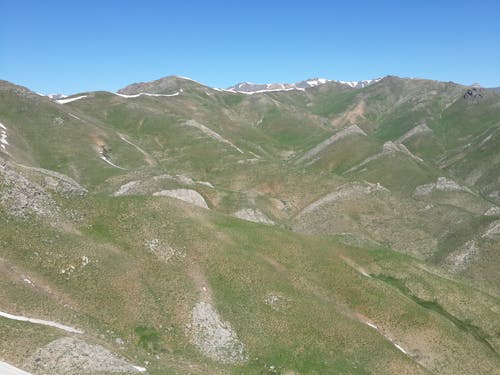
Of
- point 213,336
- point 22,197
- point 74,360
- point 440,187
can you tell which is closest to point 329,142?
point 440,187

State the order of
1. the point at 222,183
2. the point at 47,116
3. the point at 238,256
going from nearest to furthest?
the point at 238,256
the point at 222,183
the point at 47,116

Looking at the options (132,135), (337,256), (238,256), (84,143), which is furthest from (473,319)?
(132,135)

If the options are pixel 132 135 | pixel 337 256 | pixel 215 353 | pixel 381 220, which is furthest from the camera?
pixel 132 135

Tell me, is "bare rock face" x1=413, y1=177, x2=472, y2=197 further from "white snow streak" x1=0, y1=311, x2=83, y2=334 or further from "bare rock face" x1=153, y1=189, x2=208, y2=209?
"white snow streak" x1=0, y1=311, x2=83, y2=334

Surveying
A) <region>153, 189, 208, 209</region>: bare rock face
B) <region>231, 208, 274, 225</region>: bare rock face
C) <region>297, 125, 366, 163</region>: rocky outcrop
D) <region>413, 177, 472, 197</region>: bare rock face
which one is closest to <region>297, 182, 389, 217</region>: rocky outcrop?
<region>231, 208, 274, 225</region>: bare rock face

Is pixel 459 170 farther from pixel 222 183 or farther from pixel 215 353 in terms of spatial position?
pixel 215 353

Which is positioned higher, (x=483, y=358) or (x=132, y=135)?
(x=132, y=135)

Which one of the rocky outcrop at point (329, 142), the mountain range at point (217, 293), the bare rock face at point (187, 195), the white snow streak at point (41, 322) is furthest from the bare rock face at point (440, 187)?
the white snow streak at point (41, 322)
